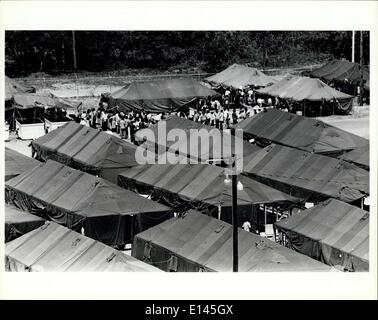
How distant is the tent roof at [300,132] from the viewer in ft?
130

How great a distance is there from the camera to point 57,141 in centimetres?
4150

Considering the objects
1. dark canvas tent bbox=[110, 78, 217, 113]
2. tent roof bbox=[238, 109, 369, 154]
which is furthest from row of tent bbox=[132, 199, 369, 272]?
dark canvas tent bbox=[110, 78, 217, 113]

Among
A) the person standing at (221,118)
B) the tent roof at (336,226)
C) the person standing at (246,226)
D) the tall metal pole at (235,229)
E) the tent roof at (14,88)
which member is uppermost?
the tall metal pole at (235,229)

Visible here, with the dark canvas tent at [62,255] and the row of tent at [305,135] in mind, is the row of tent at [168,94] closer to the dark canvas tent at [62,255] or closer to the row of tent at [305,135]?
the row of tent at [305,135]

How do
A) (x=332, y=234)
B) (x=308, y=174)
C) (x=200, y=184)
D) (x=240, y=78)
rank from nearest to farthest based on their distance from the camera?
→ (x=332, y=234) < (x=200, y=184) < (x=308, y=174) < (x=240, y=78)

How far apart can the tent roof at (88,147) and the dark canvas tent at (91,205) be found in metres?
3.76

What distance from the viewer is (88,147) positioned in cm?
3906

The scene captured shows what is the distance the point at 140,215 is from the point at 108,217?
45.4 inches

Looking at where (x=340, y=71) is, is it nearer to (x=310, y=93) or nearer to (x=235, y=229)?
(x=310, y=93)

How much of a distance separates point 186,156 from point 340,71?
28171 mm

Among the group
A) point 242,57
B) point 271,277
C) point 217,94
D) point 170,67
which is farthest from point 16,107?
point 271,277

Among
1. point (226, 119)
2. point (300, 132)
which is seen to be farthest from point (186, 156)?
point (226, 119)

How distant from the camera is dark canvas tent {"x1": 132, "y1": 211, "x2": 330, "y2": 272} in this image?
23953mm

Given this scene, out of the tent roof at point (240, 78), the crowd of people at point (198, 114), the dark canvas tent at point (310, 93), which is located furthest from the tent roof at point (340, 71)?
the crowd of people at point (198, 114)
